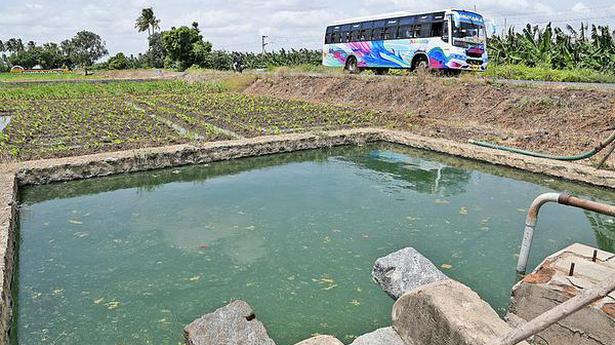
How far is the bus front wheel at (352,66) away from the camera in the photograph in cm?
2097

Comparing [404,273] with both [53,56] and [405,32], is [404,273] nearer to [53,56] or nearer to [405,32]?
[405,32]

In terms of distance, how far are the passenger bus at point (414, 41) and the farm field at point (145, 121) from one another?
3.54 m

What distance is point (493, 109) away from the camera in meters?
12.5

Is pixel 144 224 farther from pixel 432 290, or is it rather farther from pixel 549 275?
pixel 549 275

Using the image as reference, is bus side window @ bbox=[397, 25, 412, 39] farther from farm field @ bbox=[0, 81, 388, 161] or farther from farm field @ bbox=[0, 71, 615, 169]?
farm field @ bbox=[0, 81, 388, 161]

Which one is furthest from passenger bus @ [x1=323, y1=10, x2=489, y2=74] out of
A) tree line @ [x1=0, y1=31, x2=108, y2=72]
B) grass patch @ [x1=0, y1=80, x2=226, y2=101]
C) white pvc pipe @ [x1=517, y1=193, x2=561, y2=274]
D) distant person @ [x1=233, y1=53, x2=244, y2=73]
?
tree line @ [x1=0, y1=31, x2=108, y2=72]

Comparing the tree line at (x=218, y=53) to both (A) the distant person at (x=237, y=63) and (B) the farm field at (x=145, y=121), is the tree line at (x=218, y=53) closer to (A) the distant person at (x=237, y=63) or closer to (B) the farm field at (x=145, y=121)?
(A) the distant person at (x=237, y=63)

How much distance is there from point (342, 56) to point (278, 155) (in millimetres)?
12910

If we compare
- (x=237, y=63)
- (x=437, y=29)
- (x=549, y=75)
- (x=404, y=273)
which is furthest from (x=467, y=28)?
(x=237, y=63)

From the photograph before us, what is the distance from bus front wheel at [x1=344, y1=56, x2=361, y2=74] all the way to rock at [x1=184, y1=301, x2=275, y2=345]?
18.6 metres

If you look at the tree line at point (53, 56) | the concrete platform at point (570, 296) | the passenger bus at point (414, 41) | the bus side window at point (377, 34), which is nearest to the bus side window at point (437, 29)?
the passenger bus at point (414, 41)

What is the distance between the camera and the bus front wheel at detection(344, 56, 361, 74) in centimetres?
2097

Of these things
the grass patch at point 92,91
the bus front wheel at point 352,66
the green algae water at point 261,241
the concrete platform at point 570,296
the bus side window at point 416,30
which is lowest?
the green algae water at point 261,241

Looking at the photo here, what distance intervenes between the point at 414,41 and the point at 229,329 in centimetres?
1548
